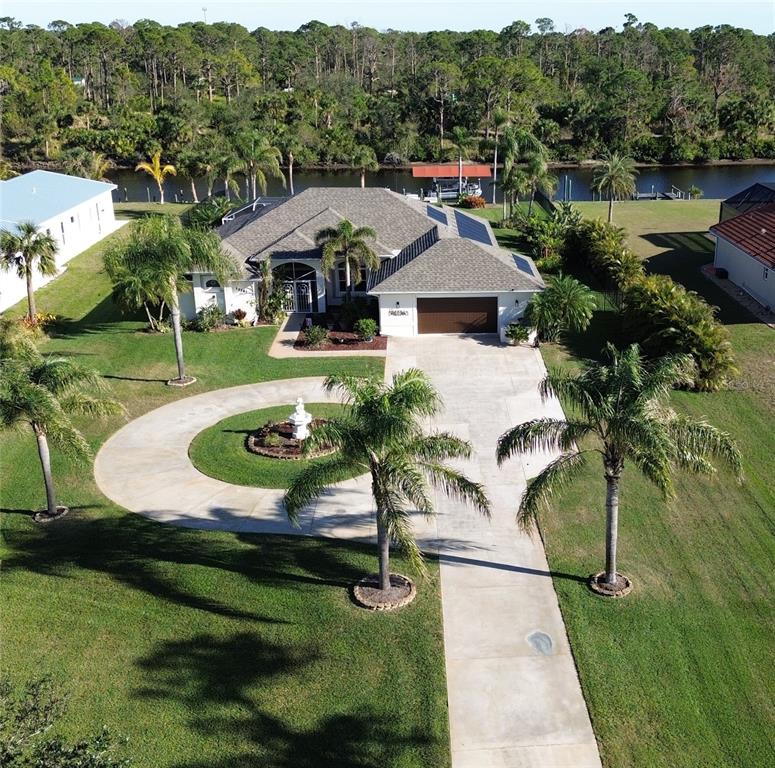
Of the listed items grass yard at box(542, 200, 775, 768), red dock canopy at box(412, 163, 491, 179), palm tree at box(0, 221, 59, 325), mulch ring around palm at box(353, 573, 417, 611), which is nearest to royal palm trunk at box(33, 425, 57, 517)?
mulch ring around palm at box(353, 573, 417, 611)

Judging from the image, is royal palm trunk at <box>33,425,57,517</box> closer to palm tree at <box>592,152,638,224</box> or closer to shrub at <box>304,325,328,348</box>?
shrub at <box>304,325,328,348</box>

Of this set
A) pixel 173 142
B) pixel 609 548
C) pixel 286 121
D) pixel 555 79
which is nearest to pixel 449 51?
pixel 555 79

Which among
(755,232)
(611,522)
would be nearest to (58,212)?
(755,232)

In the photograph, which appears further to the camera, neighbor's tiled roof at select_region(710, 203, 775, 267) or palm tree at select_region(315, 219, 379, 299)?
neighbor's tiled roof at select_region(710, 203, 775, 267)

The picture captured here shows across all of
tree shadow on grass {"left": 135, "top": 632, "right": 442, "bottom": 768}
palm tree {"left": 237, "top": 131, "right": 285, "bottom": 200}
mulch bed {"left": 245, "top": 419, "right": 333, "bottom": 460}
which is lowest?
tree shadow on grass {"left": 135, "top": 632, "right": 442, "bottom": 768}

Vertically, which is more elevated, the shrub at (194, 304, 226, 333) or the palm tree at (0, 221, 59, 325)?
the palm tree at (0, 221, 59, 325)

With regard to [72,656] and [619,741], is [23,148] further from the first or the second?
[619,741]

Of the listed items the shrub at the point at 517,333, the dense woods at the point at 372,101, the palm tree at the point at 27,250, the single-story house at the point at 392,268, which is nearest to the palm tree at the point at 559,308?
the shrub at the point at 517,333
